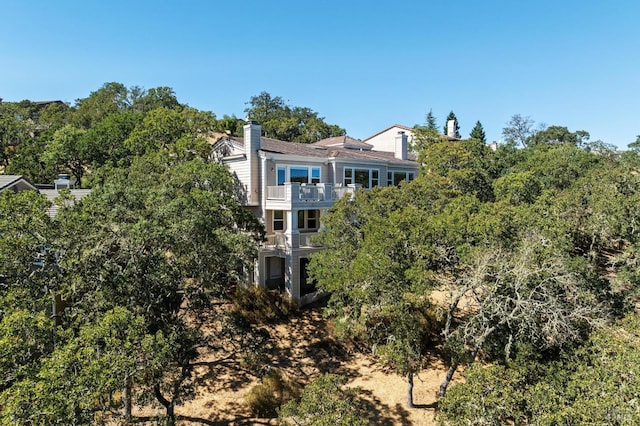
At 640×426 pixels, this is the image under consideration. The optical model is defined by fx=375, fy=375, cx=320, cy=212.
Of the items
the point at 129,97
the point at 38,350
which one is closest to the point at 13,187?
→ the point at 38,350

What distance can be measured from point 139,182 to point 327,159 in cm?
1167

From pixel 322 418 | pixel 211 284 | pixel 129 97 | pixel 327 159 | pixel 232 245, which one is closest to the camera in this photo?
pixel 322 418

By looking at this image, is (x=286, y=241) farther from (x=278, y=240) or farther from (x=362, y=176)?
(x=362, y=176)

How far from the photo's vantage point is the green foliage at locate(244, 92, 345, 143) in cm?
5912

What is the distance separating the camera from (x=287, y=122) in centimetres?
5941

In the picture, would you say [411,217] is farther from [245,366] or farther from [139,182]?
[139,182]

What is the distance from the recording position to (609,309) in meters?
14.7

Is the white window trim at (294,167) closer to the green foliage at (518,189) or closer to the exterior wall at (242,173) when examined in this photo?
the exterior wall at (242,173)

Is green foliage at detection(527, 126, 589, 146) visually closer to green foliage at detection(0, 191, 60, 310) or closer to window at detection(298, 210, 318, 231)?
window at detection(298, 210, 318, 231)

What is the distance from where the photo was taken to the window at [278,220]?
23.1 metres

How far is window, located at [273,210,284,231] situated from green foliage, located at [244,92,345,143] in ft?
86.7

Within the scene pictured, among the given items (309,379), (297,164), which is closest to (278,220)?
(297,164)

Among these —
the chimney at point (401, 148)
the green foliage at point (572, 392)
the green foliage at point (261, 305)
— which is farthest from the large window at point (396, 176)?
the green foliage at point (572, 392)

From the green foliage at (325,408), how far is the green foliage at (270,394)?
13.4 ft
